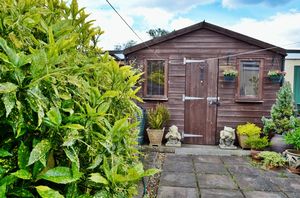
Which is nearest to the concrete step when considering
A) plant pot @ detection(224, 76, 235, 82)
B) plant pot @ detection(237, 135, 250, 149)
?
plant pot @ detection(237, 135, 250, 149)

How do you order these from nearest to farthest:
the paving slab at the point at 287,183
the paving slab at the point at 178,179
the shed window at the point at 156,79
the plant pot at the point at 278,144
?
the paving slab at the point at 287,183 → the paving slab at the point at 178,179 → the plant pot at the point at 278,144 → the shed window at the point at 156,79

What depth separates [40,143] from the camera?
70 centimetres

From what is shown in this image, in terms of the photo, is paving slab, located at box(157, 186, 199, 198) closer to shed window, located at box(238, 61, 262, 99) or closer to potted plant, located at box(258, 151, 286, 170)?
potted plant, located at box(258, 151, 286, 170)

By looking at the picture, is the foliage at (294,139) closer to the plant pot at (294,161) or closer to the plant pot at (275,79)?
the plant pot at (294,161)

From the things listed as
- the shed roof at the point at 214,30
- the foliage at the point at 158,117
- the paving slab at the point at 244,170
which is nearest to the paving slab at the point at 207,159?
the paving slab at the point at 244,170

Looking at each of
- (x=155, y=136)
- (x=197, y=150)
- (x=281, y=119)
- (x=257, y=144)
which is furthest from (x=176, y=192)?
(x=281, y=119)

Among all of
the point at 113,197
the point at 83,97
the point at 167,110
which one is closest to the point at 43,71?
the point at 83,97

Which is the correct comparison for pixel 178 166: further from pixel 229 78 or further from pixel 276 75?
pixel 276 75

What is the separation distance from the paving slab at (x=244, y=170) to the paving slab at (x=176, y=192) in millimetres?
1142

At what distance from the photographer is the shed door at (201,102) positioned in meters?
5.80

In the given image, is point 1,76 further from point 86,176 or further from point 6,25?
point 86,176

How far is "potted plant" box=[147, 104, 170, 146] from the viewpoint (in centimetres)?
564

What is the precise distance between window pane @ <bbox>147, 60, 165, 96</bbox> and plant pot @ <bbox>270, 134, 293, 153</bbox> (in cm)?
254

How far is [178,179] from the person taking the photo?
12.5ft
